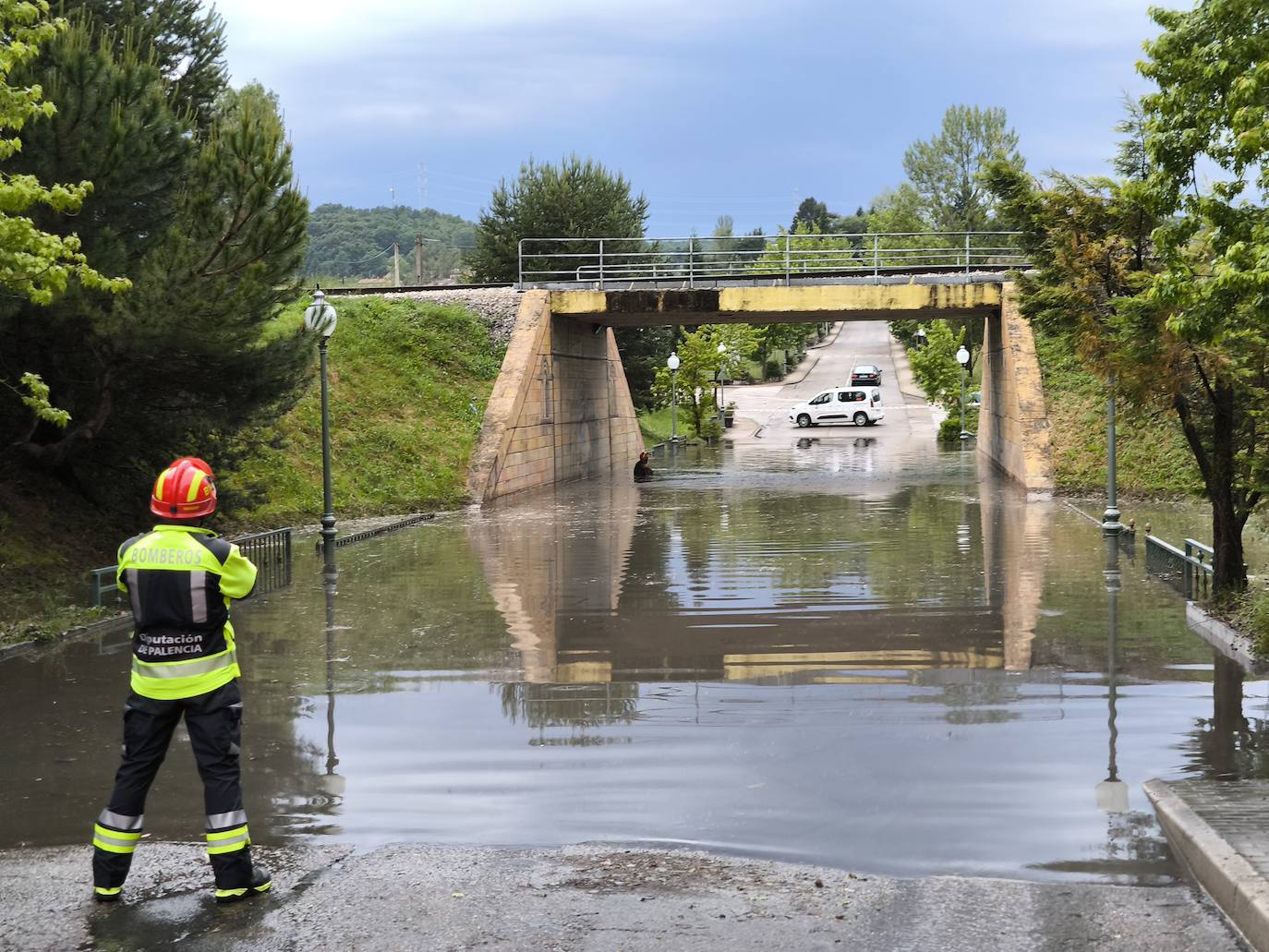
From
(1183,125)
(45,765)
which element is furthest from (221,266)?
(1183,125)

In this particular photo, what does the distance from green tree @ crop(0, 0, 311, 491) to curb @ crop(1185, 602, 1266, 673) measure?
11424 millimetres

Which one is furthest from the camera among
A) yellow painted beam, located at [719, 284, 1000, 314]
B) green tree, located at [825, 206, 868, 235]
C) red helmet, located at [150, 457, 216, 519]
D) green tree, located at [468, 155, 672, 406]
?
green tree, located at [825, 206, 868, 235]

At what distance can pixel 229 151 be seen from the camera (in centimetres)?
1681

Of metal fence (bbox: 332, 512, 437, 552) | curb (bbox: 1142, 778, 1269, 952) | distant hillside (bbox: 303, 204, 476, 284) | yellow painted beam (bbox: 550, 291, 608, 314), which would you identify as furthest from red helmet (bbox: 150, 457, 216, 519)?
distant hillside (bbox: 303, 204, 476, 284)

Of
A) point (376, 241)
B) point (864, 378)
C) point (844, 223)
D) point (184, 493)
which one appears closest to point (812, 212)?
point (844, 223)

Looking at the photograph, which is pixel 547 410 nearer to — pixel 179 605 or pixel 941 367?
pixel 941 367

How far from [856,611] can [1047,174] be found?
5.70 meters

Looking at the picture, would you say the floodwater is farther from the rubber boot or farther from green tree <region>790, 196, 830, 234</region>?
green tree <region>790, 196, 830, 234</region>

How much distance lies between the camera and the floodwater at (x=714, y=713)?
6.55m

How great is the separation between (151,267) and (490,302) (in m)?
19.7

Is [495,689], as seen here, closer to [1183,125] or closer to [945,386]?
[1183,125]

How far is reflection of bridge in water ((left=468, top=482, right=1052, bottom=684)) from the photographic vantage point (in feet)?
34.9

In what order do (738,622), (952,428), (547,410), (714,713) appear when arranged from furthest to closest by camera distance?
(952,428) → (547,410) → (738,622) → (714,713)

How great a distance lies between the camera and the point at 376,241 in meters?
123
